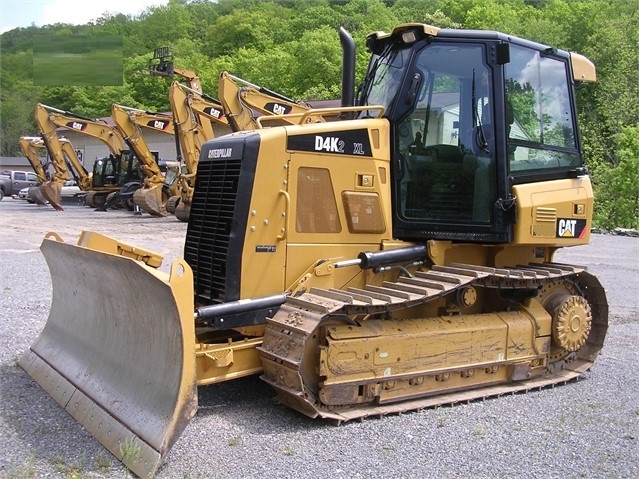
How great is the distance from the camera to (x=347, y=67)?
6316 mm

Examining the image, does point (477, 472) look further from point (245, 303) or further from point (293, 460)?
point (245, 303)

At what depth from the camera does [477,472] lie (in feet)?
13.9

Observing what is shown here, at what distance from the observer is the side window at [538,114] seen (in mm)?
6199

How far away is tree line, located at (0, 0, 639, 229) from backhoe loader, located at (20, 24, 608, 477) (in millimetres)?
19620

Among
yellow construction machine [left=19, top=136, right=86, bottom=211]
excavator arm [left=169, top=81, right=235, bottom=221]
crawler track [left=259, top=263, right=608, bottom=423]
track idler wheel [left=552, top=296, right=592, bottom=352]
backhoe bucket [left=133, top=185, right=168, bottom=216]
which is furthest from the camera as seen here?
yellow construction machine [left=19, top=136, right=86, bottom=211]

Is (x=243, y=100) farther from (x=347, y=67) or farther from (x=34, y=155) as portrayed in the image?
(x=34, y=155)

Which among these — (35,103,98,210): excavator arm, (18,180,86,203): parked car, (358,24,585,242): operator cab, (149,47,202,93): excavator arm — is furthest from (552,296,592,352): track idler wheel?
(18,180,86,203): parked car

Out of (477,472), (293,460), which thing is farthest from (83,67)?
(477,472)

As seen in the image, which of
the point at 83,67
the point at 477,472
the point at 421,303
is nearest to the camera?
the point at 477,472

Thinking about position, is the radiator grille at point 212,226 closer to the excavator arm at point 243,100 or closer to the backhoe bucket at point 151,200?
the excavator arm at point 243,100

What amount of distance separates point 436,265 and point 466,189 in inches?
27.8

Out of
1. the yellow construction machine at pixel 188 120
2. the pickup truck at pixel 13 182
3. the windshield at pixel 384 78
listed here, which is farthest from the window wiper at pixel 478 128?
the pickup truck at pixel 13 182

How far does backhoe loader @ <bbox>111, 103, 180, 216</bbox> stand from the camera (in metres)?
26.7

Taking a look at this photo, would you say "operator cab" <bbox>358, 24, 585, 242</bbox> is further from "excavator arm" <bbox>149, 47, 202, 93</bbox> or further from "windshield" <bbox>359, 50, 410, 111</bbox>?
"excavator arm" <bbox>149, 47, 202, 93</bbox>
